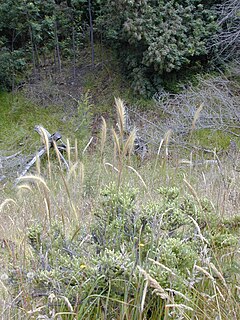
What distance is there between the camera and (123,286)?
5.18 feet

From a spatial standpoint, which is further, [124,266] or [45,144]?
[45,144]

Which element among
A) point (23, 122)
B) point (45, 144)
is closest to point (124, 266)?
point (45, 144)

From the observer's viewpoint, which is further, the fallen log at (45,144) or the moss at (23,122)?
the moss at (23,122)

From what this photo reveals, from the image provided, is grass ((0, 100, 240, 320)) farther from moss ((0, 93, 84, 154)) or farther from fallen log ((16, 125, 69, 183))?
moss ((0, 93, 84, 154))

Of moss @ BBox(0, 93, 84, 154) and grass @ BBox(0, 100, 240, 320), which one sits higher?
grass @ BBox(0, 100, 240, 320)

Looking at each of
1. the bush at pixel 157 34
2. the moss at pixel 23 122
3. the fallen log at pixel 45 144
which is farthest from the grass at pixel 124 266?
the bush at pixel 157 34

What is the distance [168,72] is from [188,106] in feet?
8.05

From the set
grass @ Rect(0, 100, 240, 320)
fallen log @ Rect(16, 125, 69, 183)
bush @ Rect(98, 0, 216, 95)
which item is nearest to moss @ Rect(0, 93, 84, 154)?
fallen log @ Rect(16, 125, 69, 183)

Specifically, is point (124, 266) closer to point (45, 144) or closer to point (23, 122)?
point (45, 144)

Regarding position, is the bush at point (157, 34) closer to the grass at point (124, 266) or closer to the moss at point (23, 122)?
the moss at point (23, 122)

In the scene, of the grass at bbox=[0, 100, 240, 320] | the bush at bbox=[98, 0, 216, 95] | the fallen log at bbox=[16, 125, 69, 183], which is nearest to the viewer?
the grass at bbox=[0, 100, 240, 320]

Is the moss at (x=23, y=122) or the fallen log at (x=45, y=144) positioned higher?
the fallen log at (x=45, y=144)

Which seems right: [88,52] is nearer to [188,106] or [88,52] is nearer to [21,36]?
[21,36]

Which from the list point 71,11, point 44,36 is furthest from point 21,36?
point 71,11
